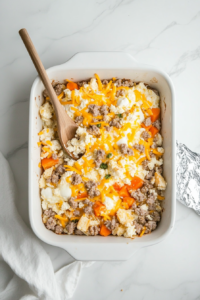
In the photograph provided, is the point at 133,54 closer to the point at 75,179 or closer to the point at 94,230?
the point at 75,179

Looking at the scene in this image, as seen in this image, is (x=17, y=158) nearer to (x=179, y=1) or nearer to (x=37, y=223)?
(x=37, y=223)

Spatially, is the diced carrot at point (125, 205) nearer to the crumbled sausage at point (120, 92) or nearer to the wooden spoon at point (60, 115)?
the wooden spoon at point (60, 115)

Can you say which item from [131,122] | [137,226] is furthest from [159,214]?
[131,122]

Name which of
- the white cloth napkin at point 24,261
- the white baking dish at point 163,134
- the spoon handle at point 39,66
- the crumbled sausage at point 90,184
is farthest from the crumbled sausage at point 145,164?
the white cloth napkin at point 24,261

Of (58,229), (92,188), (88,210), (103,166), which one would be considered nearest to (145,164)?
(103,166)

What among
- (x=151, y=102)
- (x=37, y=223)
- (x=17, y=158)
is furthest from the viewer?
(x=17, y=158)

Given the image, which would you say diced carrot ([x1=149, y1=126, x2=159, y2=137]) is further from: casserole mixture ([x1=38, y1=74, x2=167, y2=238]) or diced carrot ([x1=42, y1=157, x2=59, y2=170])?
diced carrot ([x1=42, y1=157, x2=59, y2=170])
